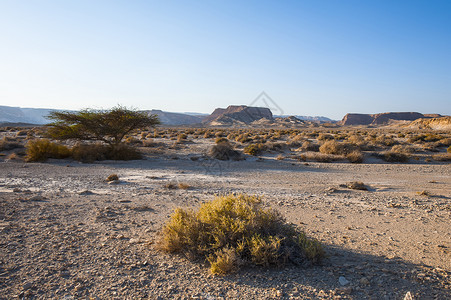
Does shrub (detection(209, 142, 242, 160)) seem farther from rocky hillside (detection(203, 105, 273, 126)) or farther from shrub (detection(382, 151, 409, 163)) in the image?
rocky hillside (detection(203, 105, 273, 126))

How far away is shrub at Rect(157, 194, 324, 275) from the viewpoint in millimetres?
3736

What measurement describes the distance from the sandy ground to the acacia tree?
292 inches

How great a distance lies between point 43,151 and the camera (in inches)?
605

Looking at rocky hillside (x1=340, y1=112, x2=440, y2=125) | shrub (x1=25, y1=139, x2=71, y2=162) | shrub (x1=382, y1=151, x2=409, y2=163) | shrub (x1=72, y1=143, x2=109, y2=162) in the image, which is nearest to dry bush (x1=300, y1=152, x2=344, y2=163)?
shrub (x1=382, y1=151, x2=409, y2=163)

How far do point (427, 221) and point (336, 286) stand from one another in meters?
4.01

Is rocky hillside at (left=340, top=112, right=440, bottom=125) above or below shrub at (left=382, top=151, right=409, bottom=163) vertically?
above

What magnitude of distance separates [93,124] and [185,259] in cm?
1668

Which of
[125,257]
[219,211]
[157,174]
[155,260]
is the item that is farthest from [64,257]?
[157,174]

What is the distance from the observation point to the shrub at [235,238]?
147 inches

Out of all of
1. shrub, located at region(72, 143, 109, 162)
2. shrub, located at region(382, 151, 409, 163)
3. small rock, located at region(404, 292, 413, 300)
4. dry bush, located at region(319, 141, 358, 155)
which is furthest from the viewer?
dry bush, located at region(319, 141, 358, 155)

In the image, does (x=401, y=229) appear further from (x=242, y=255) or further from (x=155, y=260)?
(x=155, y=260)

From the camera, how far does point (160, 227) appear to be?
557cm

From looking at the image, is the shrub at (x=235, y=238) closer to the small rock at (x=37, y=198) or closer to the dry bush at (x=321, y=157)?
the small rock at (x=37, y=198)

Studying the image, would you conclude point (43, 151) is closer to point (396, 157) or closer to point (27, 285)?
point (27, 285)
